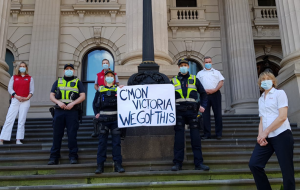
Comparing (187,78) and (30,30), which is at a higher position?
(30,30)

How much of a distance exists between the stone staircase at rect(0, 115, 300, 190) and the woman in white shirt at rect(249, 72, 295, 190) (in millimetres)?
1043

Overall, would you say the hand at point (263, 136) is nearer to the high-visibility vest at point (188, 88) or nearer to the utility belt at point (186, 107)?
the utility belt at point (186, 107)

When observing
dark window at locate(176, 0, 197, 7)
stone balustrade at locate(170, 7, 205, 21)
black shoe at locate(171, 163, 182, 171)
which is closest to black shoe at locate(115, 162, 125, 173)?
black shoe at locate(171, 163, 182, 171)

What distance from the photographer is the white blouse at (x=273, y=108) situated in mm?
3605

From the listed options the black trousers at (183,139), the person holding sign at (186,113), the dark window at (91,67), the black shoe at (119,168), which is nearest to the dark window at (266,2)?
the dark window at (91,67)

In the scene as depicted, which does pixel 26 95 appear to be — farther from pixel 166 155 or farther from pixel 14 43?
pixel 14 43

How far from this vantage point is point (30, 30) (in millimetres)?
14172

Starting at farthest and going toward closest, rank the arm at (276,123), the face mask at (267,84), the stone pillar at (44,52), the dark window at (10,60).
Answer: the dark window at (10,60)
the stone pillar at (44,52)
the face mask at (267,84)
the arm at (276,123)

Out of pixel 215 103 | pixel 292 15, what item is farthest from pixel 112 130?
pixel 292 15

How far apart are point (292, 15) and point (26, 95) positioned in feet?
26.8

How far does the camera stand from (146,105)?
17.3 feet

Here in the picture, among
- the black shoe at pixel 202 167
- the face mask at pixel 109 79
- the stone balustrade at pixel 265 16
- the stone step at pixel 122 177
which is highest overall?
the stone balustrade at pixel 265 16

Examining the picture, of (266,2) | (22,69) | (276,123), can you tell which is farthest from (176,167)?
(266,2)

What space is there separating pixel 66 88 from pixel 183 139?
2604 mm
